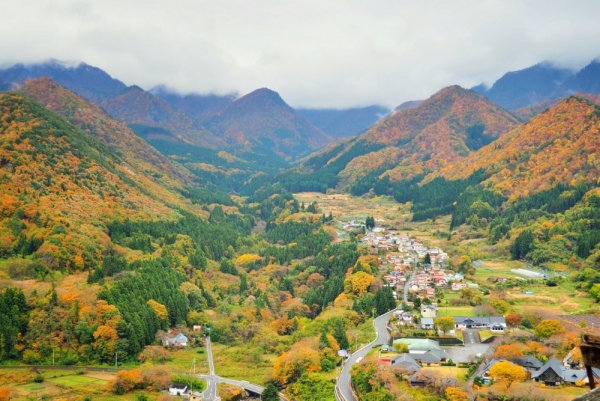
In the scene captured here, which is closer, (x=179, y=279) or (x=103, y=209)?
(x=179, y=279)

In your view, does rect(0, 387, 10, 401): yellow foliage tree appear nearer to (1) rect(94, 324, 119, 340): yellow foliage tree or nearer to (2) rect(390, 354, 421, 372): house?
(1) rect(94, 324, 119, 340): yellow foliage tree

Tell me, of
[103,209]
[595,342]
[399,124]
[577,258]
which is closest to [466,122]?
[399,124]

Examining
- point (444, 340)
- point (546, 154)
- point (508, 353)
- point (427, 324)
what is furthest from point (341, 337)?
point (546, 154)

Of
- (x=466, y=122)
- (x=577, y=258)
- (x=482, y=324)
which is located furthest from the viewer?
(x=466, y=122)

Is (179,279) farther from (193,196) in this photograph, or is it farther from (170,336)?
(193,196)

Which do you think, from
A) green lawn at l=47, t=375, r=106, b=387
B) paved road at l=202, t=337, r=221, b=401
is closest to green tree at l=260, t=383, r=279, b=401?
paved road at l=202, t=337, r=221, b=401

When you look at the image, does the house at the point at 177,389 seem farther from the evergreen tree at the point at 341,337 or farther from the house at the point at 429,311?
the house at the point at 429,311

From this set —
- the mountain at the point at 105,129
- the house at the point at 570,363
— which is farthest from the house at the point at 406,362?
the mountain at the point at 105,129
